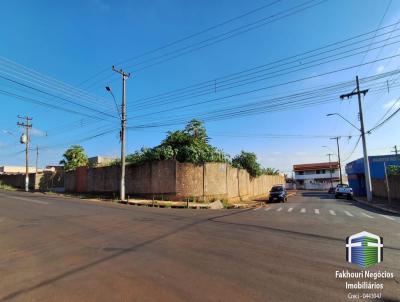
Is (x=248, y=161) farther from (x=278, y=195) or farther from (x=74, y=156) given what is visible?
(x=74, y=156)

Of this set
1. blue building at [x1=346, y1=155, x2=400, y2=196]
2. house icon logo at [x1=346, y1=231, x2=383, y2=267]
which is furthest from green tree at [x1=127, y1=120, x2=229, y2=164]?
blue building at [x1=346, y1=155, x2=400, y2=196]

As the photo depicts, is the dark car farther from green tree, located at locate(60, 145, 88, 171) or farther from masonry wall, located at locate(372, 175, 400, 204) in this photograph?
green tree, located at locate(60, 145, 88, 171)

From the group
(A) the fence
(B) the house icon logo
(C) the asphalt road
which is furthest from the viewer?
(A) the fence

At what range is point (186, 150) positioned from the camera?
3041cm

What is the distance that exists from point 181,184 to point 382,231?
1874cm

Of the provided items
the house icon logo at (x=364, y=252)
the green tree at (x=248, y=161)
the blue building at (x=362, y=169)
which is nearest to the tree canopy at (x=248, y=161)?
the green tree at (x=248, y=161)

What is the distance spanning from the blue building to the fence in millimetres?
23545

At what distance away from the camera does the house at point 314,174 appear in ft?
323

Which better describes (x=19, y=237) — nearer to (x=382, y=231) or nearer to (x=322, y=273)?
(x=322, y=273)

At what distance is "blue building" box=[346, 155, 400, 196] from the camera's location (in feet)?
158

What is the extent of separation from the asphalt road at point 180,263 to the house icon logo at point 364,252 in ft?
0.66

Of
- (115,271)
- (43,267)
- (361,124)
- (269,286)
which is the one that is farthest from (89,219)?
(361,124)

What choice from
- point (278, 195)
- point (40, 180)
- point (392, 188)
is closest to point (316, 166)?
point (392, 188)

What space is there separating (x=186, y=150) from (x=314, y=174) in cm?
8239
